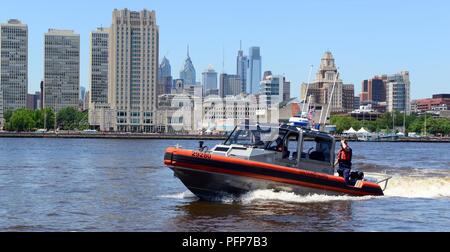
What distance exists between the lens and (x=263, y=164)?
24547mm

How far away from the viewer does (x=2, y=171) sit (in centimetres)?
4331

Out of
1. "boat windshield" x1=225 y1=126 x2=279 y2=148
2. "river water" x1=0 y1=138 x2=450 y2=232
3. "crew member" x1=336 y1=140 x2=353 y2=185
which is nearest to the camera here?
"river water" x1=0 y1=138 x2=450 y2=232

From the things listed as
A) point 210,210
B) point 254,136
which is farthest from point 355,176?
point 210,210

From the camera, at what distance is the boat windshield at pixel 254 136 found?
2540 centimetres

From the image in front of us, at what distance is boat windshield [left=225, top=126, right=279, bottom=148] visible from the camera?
83.3 ft

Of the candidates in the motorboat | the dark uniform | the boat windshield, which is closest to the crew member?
the dark uniform

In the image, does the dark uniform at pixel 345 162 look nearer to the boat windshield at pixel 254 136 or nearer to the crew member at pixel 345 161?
the crew member at pixel 345 161

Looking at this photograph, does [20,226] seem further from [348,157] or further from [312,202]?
[348,157]

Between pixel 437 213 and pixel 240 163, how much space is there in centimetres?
603

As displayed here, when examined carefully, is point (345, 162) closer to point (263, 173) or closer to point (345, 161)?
point (345, 161)

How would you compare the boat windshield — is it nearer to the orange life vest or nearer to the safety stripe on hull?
the safety stripe on hull

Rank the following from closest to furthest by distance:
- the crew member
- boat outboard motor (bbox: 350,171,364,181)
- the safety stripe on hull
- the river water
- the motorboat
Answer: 1. the river water
2. the safety stripe on hull
3. the motorboat
4. the crew member
5. boat outboard motor (bbox: 350,171,364,181)

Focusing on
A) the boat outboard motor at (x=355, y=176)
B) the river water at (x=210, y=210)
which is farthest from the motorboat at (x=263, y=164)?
the river water at (x=210, y=210)

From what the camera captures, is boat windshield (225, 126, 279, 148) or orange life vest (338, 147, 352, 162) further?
orange life vest (338, 147, 352, 162)
